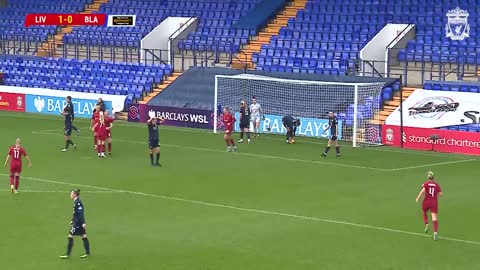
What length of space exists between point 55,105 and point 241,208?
27.8 m

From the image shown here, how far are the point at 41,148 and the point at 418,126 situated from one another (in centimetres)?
1531

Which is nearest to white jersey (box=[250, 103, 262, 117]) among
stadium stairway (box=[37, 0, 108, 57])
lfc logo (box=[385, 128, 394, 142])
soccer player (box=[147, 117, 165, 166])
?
lfc logo (box=[385, 128, 394, 142])

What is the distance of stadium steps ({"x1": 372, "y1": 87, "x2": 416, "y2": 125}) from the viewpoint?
43625 millimetres

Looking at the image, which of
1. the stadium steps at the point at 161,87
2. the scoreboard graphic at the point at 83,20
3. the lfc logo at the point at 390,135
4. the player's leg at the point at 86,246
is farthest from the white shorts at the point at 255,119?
the player's leg at the point at 86,246

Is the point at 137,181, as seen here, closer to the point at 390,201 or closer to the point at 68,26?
the point at 390,201

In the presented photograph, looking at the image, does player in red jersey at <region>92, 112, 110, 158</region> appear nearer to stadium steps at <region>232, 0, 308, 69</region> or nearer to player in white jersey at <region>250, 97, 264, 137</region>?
player in white jersey at <region>250, 97, 264, 137</region>

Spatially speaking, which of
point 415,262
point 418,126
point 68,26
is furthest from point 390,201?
point 68,26

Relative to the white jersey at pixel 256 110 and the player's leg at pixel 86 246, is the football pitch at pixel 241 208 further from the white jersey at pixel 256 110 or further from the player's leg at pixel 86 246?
the white jersey at pixel 256 110

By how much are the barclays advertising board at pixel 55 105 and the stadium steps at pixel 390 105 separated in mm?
15280

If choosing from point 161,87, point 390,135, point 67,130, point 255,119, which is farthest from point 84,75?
point 390,135

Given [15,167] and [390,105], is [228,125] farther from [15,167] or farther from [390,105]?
[15,167]

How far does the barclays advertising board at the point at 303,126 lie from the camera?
44.8 meters

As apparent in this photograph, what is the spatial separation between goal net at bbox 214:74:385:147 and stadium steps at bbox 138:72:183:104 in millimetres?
4353

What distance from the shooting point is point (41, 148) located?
41.4 meters
